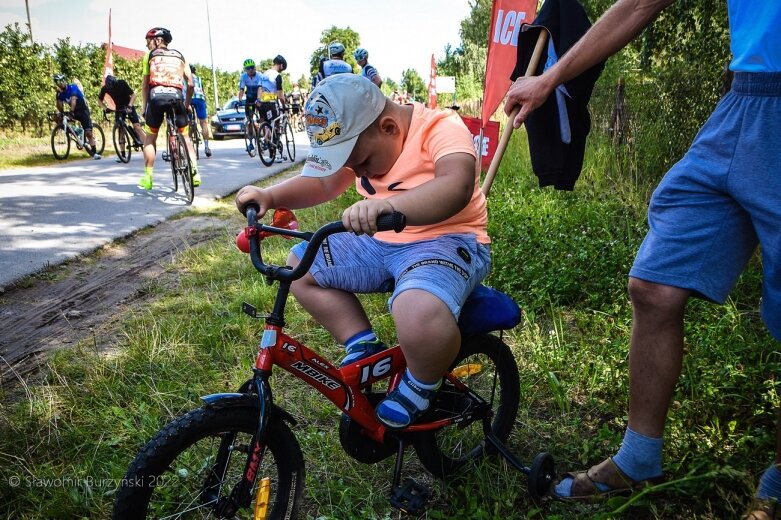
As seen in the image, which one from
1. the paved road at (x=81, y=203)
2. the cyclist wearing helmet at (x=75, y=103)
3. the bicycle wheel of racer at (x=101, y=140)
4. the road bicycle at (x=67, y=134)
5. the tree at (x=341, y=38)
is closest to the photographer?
A: the paved road at (x=81, y=203)

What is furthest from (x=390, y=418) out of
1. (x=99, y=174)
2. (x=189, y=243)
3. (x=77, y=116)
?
(x=77, y=116)

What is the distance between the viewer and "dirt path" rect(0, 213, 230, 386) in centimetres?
319

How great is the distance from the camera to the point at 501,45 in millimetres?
5234

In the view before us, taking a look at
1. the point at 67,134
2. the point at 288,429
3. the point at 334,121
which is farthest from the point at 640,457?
the point at 67,134

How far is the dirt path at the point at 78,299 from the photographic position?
3193 millimetres

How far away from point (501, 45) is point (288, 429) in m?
4.43

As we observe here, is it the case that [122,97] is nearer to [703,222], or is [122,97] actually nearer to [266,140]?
[266,140]

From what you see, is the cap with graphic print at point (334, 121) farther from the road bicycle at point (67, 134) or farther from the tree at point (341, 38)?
the tree at point (341, 38)

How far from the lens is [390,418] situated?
1.89m

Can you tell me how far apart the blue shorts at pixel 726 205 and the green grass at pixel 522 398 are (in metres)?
0.64

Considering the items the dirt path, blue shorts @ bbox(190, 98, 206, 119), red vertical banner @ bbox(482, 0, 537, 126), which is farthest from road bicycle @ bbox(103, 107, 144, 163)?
red vertical banner @ bbox(482, 0, 537, 126)

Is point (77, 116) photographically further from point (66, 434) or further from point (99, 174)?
point (66, 434)

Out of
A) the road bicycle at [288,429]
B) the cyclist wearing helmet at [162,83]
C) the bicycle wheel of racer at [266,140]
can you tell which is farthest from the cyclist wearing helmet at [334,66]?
the road bicycle at [288,429]

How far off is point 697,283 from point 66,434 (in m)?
2.38
